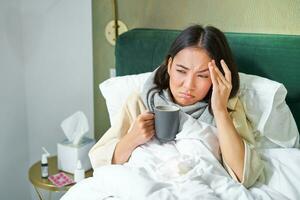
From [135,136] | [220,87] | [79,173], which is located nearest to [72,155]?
[79,173]

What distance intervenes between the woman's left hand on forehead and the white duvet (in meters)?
0.09

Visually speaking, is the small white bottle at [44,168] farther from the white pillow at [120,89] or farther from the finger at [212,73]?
the finger at [212,73]

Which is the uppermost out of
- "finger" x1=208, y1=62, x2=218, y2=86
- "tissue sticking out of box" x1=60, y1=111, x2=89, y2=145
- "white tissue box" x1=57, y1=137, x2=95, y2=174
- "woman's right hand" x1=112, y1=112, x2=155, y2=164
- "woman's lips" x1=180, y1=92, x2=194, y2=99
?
"finger" x1=208, y1=62, x2=218, y2=86

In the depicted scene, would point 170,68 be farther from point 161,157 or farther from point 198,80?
point 161,157

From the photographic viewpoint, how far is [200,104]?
138 centimetres

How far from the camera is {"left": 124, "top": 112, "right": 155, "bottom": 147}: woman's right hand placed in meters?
1.28

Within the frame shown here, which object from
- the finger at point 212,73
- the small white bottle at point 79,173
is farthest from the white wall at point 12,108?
the finger at point 212,73

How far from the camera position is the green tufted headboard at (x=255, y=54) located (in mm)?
1468

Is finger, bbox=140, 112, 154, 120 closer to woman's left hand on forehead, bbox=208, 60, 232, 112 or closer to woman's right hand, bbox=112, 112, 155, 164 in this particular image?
woman's right hand, bbox=112, 112, 155, 164

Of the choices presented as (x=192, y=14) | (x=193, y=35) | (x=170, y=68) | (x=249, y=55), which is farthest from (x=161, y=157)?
(x=192, y=14)

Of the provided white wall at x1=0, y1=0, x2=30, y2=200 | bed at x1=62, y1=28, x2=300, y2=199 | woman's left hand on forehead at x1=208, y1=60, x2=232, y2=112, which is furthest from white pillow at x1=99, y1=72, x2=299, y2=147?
white wall at x1=0, y1=0, x2=30, y2=200

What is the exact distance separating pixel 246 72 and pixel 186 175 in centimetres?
60

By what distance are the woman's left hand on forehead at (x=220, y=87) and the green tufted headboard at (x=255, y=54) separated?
29 centimetres

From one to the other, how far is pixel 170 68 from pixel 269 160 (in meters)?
0.48
